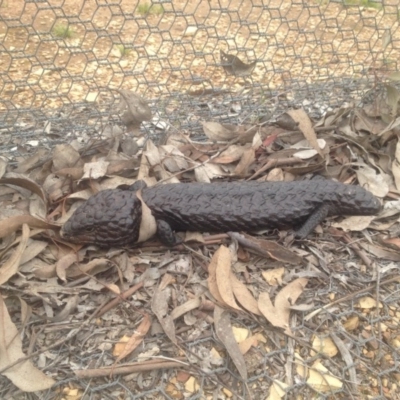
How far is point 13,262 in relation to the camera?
1.65 metres

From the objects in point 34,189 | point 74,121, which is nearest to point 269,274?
point 34,189

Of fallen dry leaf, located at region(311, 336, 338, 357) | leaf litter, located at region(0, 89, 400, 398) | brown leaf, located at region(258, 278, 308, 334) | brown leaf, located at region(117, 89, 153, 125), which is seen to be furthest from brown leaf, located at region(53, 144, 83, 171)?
fallen dry leaf, located at region(311, 336, 338, 357)

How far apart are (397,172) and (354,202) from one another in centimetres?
37

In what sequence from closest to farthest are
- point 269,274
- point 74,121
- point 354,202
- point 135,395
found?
point 135,395
point 269,274
point 354,202
point 74,121

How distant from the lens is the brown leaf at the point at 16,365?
4.47 ft

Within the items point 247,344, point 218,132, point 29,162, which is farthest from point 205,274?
point 29,162

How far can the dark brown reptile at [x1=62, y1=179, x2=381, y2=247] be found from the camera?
179 centimetres

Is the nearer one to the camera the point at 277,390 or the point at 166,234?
the point at 277,390

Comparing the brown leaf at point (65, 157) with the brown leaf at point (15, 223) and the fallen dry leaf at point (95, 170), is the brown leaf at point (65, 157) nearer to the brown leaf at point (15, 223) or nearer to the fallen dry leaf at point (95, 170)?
the fallen dry leaf at point (95, 170)

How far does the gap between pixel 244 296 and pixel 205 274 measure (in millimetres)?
187

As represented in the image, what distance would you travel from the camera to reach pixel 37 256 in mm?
1793

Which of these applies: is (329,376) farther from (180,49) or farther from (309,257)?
(180,49)

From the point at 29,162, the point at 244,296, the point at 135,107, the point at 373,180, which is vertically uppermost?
the point at 373,180

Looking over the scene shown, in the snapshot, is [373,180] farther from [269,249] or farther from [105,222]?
[105,222]
